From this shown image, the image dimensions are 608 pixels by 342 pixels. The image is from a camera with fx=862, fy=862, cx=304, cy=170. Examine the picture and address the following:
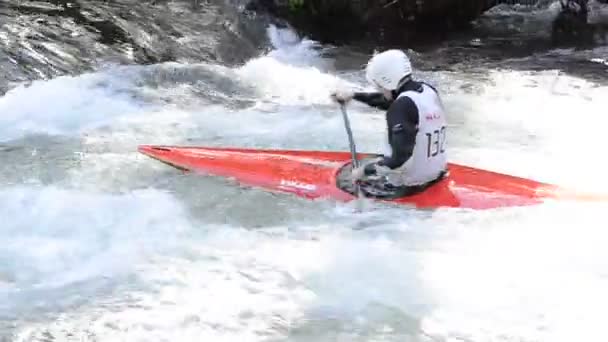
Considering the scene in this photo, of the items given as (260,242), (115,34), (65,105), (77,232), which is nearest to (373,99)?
(260,242)

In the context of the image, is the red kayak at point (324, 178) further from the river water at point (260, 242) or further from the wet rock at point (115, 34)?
the wet rock at point (115, 34)

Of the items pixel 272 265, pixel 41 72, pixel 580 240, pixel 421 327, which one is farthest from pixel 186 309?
pixel 41 72

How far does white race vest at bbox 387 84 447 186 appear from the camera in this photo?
5.09 m

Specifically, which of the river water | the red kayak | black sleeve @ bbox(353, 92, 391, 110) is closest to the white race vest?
the red kayak

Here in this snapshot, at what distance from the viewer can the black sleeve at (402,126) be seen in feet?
16.5

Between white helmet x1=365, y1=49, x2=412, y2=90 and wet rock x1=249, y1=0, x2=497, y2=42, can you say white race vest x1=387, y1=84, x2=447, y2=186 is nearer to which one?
white helmet x1=365, y1=49, x2=412, y2=90

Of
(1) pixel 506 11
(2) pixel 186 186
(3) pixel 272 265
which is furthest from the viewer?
(1) pixel 506 11

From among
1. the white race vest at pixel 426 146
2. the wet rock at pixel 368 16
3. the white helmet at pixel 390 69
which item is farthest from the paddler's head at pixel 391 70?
the wet rock at pixel 368 16

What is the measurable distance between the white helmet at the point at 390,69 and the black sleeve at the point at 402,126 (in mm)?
175

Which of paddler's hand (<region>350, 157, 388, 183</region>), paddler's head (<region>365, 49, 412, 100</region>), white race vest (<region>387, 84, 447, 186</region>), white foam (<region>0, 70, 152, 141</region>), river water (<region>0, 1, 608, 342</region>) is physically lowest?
river water (<region>0, 1, 608, 342</region>)

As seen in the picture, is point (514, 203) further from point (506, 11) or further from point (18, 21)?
point (506, 11)

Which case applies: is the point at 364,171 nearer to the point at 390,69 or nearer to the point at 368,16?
the point at 390,69

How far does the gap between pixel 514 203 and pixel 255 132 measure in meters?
3.12

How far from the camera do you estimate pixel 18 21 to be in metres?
9.51
